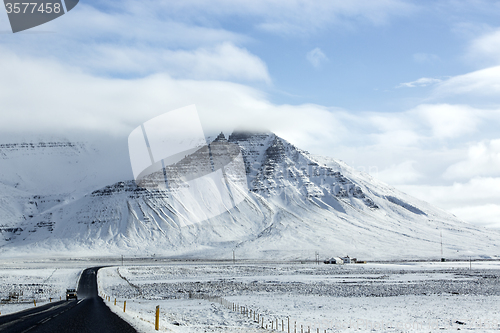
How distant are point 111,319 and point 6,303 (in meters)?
28.0

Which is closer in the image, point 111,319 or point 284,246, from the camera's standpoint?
point 111,319

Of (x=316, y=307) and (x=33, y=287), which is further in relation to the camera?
(x=33, y=287)

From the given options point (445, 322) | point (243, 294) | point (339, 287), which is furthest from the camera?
point (339, 287)

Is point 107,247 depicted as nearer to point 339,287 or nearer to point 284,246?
point 284,246

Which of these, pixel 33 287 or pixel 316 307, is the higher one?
pixel 316 307

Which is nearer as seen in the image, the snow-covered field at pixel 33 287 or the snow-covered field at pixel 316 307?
the snow-covered field at pixel 316 307

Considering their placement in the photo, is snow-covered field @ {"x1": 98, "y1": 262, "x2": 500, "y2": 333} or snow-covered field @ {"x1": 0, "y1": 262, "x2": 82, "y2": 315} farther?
snow-covered field @ {"x1": 0, "y1": 262, "x2": 82, "y2": 315}

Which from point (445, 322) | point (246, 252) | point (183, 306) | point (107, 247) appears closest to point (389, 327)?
point (445, 322)

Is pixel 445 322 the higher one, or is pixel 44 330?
pixel 44 330

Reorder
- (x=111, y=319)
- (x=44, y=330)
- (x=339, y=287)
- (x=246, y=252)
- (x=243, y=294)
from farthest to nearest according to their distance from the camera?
(x=246, y=252), (x=339, y=287), (x=243, y=294), (x=111, y=319), (x=44, y=330)

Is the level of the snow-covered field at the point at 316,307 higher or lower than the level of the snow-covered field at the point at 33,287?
higher

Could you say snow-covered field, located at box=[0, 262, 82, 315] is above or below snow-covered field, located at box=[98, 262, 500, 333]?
below

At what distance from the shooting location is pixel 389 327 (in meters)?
31.4

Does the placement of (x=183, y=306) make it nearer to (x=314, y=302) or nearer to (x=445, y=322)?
(x=314, y=302)
